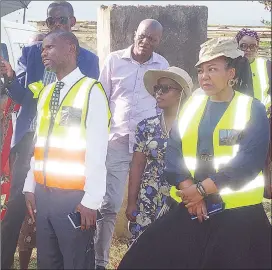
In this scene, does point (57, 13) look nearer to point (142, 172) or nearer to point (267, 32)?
point (142, 172)

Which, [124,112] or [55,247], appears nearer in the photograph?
[55,247]

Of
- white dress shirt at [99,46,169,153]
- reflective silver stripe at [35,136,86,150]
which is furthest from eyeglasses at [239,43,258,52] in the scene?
reflective silver stripe at [35,136,86,150]

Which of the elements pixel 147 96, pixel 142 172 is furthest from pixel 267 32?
pixel 142 172

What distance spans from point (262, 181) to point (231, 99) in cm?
52

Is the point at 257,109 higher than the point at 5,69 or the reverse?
the reverse

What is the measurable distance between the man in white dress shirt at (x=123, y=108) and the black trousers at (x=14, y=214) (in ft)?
2.38

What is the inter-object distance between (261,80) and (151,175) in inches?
94.0

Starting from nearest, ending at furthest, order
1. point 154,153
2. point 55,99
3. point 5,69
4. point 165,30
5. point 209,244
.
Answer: point 209,244, point 55,99, point 154,153, point 5,69, point 165,30

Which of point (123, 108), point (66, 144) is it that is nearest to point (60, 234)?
point (66, 144)

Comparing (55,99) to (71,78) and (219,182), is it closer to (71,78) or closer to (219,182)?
(71,78)

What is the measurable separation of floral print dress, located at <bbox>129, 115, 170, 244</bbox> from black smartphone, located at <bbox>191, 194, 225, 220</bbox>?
2.35 feet

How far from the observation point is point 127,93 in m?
4.87

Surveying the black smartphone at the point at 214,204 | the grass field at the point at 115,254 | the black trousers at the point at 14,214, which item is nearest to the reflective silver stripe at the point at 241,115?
the black smartphone at the point at 214,204

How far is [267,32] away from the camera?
468 inches
